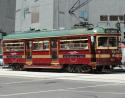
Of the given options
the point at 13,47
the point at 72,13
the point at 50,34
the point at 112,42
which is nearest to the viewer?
the point at 112,42

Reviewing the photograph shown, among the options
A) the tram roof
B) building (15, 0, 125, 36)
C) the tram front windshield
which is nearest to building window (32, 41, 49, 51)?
the tram roof

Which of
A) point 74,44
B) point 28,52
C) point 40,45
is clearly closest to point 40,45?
point 40,45

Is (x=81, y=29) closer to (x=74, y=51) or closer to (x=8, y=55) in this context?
(x=74, y=51)

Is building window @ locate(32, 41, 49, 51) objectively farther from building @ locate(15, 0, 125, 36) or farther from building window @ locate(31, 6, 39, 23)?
building window @ locate(31, 6, 39, 23)

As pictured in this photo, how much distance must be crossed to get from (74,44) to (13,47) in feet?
25.1

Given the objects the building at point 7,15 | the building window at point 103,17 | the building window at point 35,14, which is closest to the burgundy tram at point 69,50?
the building window at point 103,17

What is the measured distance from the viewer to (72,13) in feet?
153

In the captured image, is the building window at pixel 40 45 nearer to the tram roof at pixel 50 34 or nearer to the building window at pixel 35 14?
the tram roof at pixel 50 34

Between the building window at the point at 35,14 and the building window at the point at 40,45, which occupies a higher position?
the building window at the point at 35,14

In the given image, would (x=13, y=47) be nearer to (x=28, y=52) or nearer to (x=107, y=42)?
(x=28, y=52)

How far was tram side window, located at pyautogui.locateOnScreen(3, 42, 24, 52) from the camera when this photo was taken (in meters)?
36.2

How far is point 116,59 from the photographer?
30703 mm

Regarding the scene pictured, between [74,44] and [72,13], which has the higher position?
[72,13]

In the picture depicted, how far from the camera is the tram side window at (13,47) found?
3616 cm
